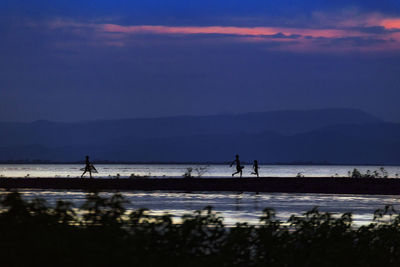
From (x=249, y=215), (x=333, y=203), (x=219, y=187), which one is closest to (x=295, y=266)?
(x=249, y=215)

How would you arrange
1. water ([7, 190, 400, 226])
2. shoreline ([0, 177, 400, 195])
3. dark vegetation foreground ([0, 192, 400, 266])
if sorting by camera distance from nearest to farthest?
dark vegetation foreground ([0, 192, 400, 266]) < water ([7, 190, 400, 226]) < shoreline ([0, 177, 400, 195])

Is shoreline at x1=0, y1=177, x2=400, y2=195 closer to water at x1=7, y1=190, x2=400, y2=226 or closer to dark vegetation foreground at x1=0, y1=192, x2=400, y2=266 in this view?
water at x1=7, y1=190, x2=400, y2=226

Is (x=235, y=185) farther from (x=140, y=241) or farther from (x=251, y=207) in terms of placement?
(x=140, y=241)

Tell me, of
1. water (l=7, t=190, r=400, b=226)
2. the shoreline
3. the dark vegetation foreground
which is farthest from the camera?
the shoreline

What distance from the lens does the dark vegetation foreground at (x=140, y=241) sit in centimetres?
941

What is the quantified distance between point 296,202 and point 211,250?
27.9 metres

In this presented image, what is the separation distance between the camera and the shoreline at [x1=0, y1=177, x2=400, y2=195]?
49.7 meters

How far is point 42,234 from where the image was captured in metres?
9.60

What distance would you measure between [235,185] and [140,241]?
41851 mm

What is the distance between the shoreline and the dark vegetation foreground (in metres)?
37.5

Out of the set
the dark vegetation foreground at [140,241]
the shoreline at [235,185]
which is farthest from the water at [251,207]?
the dark vegetation foreground at [140,241]

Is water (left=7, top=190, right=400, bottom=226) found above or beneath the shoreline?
beneath

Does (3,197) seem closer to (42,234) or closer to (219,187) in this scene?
(42,234)

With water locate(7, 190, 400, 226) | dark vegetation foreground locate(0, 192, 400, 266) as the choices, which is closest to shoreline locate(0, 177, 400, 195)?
water locate(7, 190, 400, 226)
